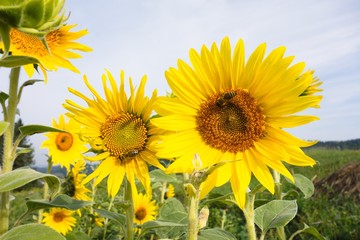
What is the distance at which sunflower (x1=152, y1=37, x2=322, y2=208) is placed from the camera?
149 cm

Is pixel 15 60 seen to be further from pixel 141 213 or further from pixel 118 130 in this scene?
pixel 141 213

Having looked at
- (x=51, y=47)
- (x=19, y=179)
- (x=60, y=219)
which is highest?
(x=51, y=47)

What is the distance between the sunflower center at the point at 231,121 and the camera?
1.62m

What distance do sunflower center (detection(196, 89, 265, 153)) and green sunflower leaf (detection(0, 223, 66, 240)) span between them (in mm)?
679

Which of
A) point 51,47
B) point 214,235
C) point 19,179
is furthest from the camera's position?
point 51,47

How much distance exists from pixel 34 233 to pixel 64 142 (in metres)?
2.55

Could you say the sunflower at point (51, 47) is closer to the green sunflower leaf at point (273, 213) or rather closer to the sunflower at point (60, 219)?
the green sunflower leaf at point (273, 213)

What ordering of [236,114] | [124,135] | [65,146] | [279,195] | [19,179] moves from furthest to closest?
[65,146] < [279,195] < [124,135] < [236,114] < [19,179]

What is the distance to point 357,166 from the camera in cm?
982

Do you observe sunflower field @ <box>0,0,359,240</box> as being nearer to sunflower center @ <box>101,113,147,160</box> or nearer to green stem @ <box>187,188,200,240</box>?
sunflower center @ <box>101,113,147,160</box>

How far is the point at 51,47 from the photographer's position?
1.98 metres

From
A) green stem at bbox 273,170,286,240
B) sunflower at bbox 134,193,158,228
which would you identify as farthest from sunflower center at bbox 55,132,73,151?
green stem at bbox 273,170,286,240

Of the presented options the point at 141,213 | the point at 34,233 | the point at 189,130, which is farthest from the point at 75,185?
the point at 34,233

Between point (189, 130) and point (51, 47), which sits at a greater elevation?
point (51, 47)
